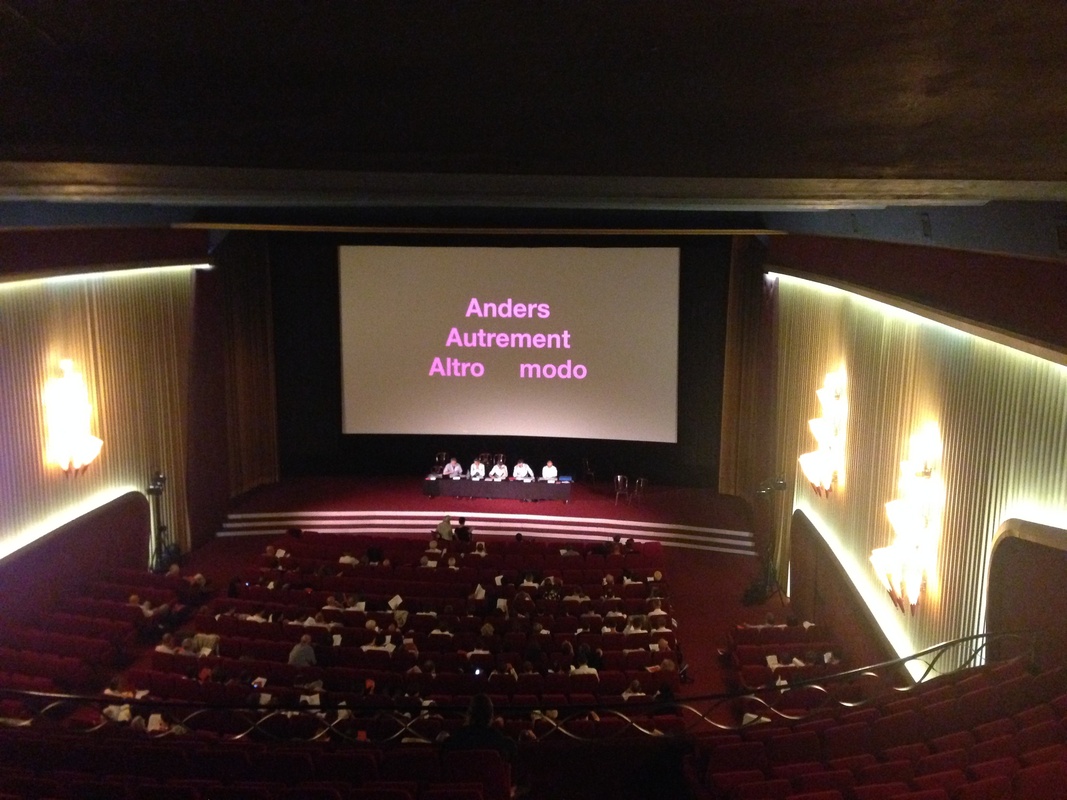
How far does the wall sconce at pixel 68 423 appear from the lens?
11125 millimetres

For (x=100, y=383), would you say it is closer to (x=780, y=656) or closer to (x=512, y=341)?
(x=512, y=341)

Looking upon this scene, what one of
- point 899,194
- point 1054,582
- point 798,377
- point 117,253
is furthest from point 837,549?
point 117,253

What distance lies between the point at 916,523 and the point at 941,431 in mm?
924

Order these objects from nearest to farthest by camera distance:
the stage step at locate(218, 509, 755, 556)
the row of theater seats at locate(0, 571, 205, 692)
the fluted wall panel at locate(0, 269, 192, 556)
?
the row of theater seats at locate(0, 571, 205, 692) < the fluted wall panel at locate(0, 269, 192, 556) < the stage step at locate(218, 509, 755, 556)

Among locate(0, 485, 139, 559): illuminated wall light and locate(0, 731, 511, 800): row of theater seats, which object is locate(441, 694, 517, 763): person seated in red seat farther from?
locate(0, 485, 139, 559): illuminated wall light

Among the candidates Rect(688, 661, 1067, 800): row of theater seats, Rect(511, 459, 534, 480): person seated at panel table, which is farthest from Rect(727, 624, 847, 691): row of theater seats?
Rect(511, 459, 534, 480): person seated at panel table

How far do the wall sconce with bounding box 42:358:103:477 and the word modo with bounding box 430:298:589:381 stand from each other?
613 centimetres

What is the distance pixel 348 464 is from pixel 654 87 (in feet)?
50.6

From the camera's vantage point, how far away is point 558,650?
30.4ft

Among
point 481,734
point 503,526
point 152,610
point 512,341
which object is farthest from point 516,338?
point 481,734

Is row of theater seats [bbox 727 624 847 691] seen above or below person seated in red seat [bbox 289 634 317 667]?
below

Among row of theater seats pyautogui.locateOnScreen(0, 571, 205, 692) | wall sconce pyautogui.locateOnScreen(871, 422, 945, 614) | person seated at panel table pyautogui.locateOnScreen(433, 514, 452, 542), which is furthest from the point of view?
person seated at panel table pyautogui.locateOnScreen(433, 514, 452, 542)

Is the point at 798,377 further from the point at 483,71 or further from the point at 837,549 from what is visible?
the point at 483,71

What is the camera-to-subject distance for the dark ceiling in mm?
2314
